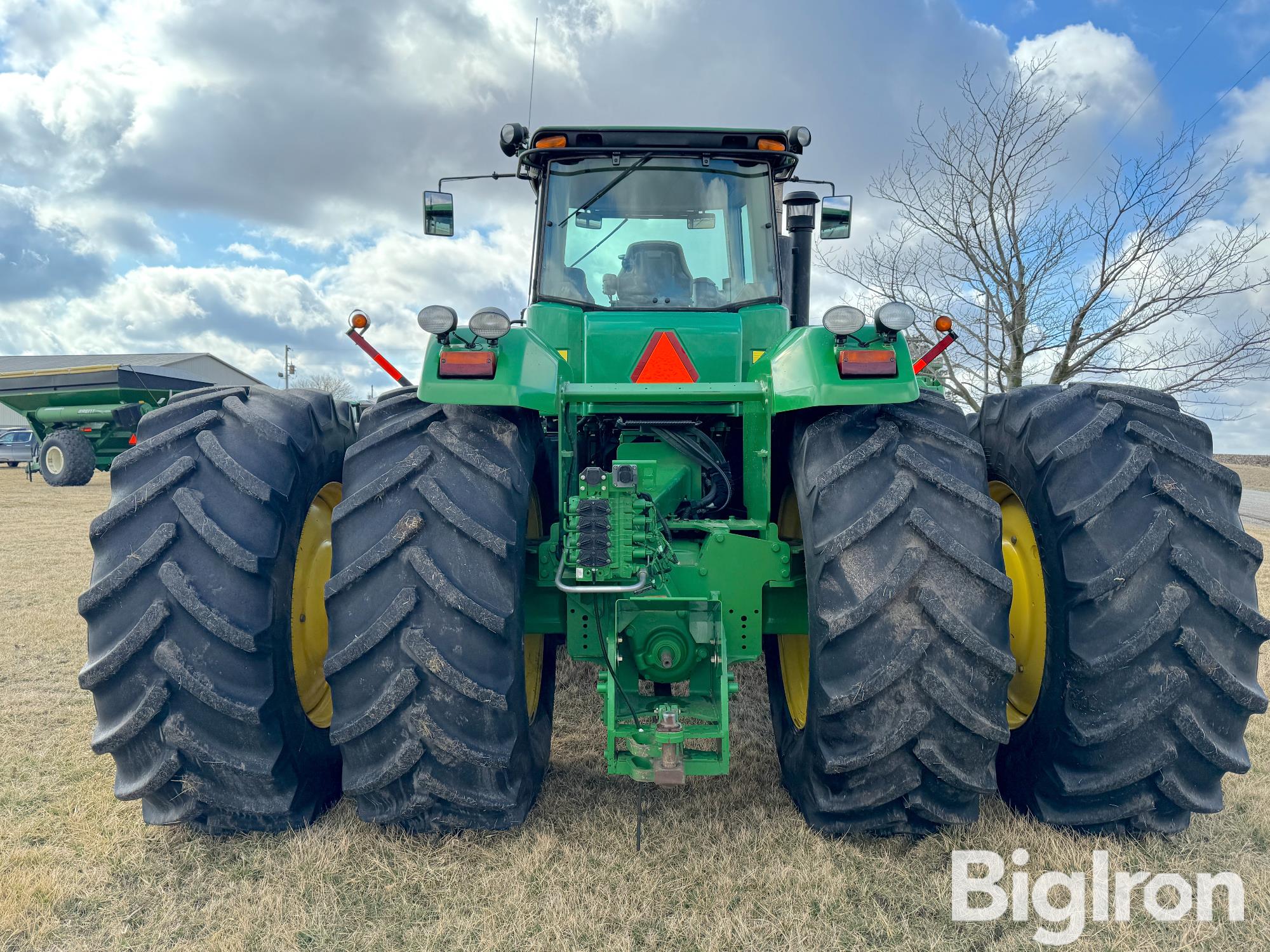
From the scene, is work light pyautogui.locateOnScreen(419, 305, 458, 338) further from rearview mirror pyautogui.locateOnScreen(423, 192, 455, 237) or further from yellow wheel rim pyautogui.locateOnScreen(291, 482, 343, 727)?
rearview mirror pyautogui.locateOnScreen(423, 192, 455, 237)

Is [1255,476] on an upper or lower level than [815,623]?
lower

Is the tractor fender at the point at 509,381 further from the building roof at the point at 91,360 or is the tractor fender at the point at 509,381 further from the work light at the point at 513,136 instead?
the building roof at the point at 91,360

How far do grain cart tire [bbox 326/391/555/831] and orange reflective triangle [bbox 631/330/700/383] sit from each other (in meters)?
0.97

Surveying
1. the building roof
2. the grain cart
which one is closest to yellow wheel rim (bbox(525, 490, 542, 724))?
the grain cart

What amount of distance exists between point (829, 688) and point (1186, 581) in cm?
117

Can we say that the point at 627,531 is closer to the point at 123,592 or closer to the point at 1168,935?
the point at 123,592

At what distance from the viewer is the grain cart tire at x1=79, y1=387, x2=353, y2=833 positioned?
2600 millimetres

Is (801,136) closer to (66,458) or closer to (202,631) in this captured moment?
(202,631)

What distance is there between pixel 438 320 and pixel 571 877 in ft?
6.00

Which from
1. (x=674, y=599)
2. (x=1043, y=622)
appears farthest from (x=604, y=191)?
(x=1043, y=622)

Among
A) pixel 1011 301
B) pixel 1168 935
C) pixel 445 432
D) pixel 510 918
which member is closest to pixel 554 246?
pixel 445 432

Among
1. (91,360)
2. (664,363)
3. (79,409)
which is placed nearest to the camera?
(664,363)

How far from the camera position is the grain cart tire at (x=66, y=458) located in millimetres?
18812

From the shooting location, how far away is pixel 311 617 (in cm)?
309
